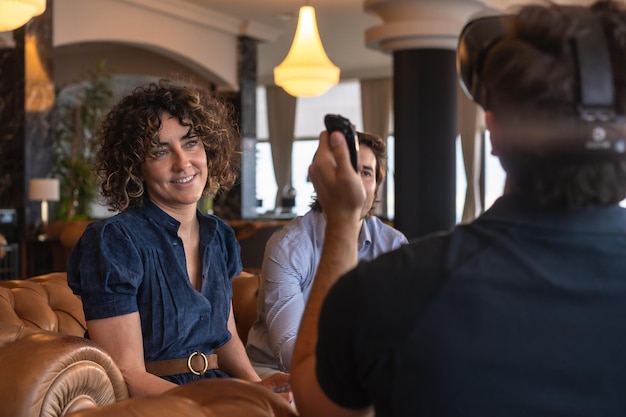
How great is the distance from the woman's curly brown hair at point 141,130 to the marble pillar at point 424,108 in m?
6.58

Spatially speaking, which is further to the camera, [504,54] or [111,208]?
[111,208]

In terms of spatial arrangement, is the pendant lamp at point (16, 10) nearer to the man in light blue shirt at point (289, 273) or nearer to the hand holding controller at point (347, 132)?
the man in light blue shirt at point (289, 273)

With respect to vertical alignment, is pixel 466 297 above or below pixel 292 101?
below

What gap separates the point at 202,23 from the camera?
1134 cm

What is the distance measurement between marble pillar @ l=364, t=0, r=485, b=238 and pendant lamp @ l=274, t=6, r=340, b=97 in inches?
34.8

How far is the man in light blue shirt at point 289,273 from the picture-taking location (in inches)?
108

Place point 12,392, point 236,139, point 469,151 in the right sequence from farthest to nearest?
point 469,151 → point 236,139 → point 12,392

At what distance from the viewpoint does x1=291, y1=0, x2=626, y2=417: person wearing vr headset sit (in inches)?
40.4

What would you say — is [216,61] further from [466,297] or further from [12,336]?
[466,297]

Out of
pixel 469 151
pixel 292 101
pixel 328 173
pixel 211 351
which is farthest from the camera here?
pixel 292 101

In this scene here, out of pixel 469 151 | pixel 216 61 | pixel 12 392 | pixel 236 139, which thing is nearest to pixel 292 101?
pixel 469 151

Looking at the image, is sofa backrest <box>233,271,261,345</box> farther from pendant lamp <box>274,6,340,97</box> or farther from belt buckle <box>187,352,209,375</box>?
pendant lamp <box>274,6,340,97</box>

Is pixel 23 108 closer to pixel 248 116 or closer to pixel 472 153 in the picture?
pixel 248 116

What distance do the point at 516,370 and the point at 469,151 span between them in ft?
46.6
